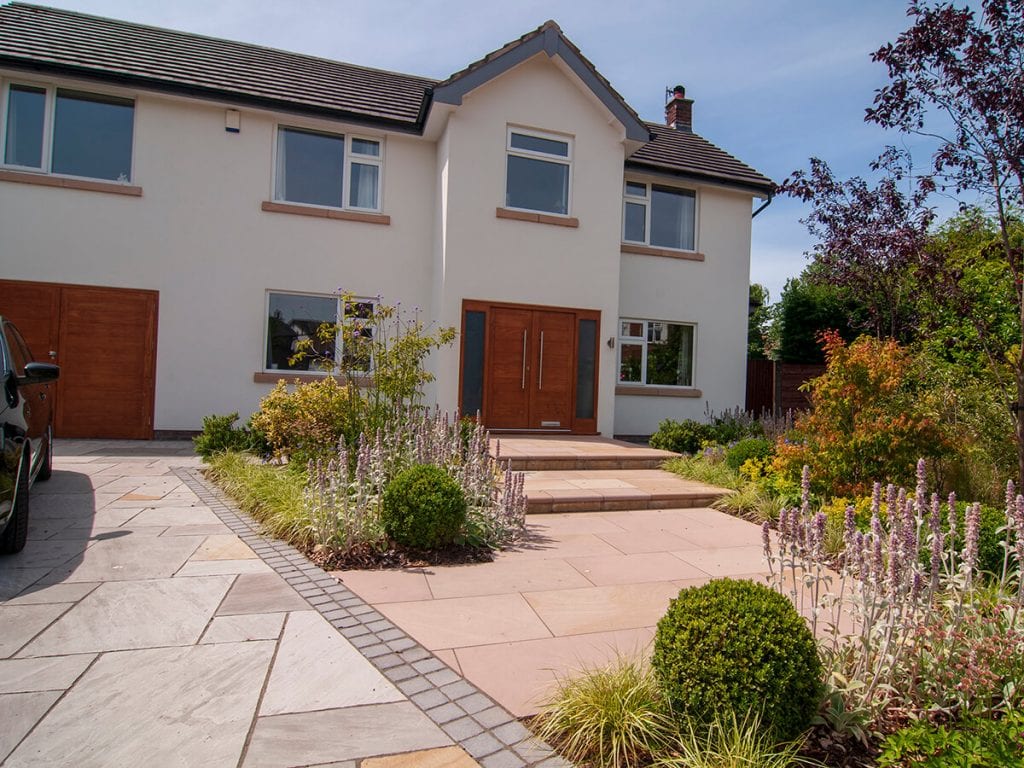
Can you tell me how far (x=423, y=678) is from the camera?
9.39 ft

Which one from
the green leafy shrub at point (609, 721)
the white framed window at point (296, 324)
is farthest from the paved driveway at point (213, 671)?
the white framed window at point (296, 324)

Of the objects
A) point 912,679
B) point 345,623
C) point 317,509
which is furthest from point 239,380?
point 912,679

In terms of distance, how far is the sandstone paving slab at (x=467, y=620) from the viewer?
3328mm

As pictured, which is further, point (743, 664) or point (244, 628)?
point (244, 628)

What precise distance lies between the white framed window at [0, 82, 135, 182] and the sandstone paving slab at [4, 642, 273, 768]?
9.70 meters

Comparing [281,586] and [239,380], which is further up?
[239,380]

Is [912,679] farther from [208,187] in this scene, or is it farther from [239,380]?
[208,187]

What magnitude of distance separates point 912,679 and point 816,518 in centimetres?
70

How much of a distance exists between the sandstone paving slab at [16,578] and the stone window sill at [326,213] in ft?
24.8

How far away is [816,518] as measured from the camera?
2.62 metres

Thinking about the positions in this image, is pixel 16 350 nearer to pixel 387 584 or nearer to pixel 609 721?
pixel 387 584

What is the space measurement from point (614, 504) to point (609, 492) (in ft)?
0.75

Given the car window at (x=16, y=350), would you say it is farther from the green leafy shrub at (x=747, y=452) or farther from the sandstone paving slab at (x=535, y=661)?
the green leafy shrub at (x=747, y=452)

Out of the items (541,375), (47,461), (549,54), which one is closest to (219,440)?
(47,461)
